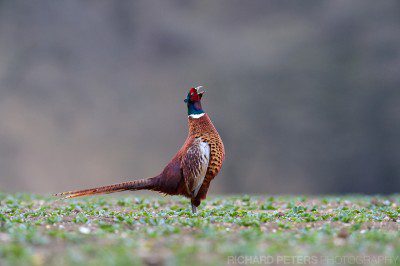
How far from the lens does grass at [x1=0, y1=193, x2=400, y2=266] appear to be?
4.54m

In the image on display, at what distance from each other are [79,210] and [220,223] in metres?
2.40

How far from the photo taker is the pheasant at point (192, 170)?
7.60 meters

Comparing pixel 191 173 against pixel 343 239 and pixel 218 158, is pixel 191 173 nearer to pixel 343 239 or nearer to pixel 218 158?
pixel 218 158

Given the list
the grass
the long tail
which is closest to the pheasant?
the long tail

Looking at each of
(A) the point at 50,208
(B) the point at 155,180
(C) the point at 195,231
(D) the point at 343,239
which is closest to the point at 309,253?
(D) the point at 343,239

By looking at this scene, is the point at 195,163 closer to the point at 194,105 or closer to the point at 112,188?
the point at 194,105

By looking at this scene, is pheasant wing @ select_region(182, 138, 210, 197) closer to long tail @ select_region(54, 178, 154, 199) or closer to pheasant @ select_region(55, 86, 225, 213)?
pheasant @ select_region(55, 86, 225, 213)

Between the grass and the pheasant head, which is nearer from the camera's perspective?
the grass

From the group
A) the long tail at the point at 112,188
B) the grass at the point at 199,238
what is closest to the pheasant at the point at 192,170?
the long tail at the point at 112,188

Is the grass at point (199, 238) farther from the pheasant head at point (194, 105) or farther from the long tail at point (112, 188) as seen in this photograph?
the pheasant head at point (194, 105)

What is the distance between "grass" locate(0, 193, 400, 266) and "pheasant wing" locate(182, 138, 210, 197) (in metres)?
0.38

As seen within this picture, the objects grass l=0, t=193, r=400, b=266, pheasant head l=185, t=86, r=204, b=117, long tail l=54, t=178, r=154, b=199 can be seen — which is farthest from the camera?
pheasant head l=185, t=86, r=204, b=117

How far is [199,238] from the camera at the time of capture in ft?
18.0

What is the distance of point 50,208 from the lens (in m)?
8.75
